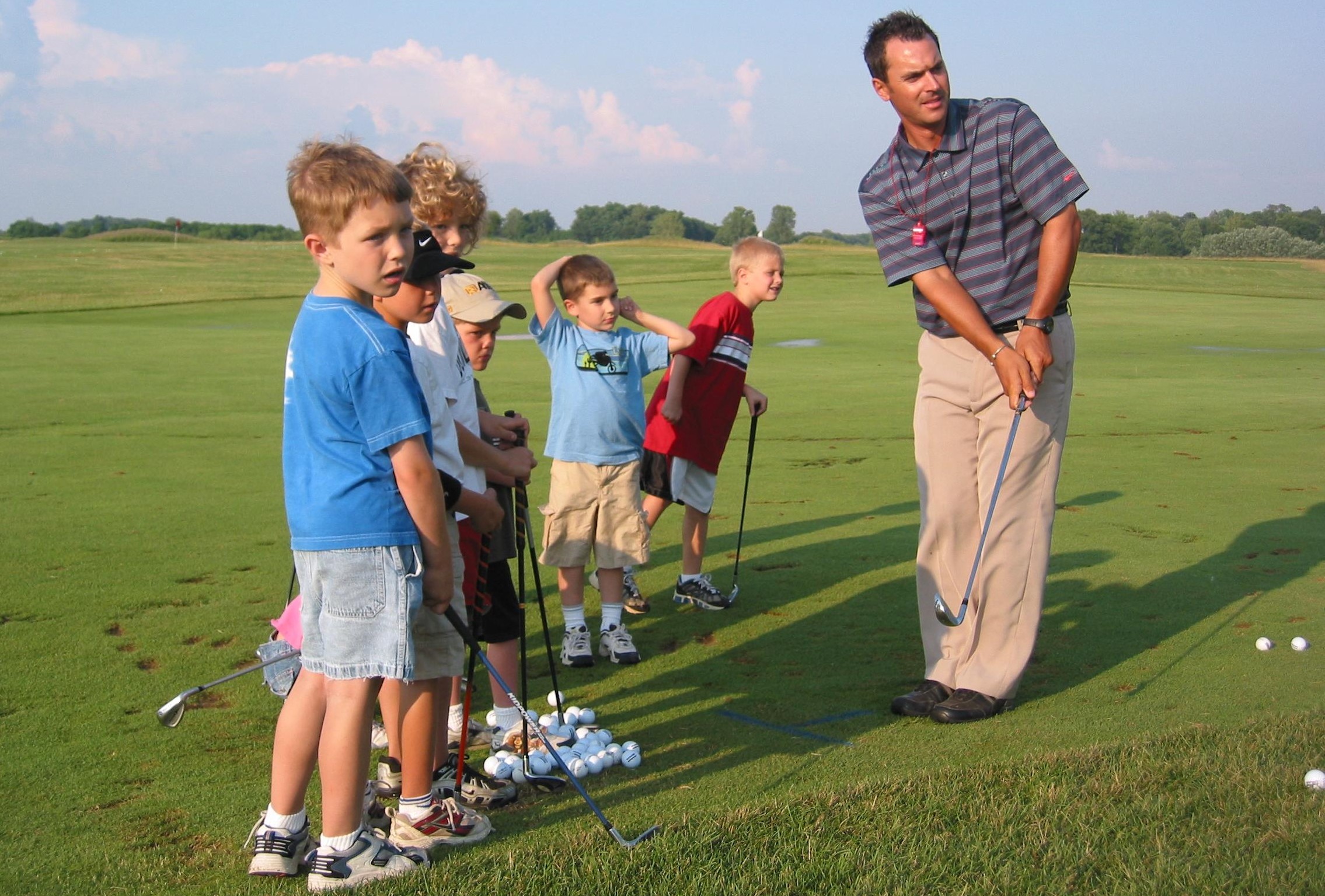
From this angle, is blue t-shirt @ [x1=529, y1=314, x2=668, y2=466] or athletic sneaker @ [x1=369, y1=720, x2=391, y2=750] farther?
blue t-shirt @ [x1=529, y1=314, x2=668, y2=466]

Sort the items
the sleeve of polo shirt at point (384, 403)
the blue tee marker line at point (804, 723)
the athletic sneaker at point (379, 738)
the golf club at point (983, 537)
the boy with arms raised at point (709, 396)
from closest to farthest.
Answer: the sleeve of polo shirt at point (384, 403) < the blue tee marker line at point (804, 723) < the athletic sneaker at point (379, 738) < the golf club at point (983, 537) < the boy with arms raised at point (709, 396)

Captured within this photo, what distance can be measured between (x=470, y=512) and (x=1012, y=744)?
6.31ft

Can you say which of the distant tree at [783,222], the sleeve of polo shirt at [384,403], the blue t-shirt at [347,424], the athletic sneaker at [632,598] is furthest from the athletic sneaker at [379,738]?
the distant tree at [783,222]

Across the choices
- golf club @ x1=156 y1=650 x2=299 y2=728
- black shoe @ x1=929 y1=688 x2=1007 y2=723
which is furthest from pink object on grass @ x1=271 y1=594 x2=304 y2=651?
black shoe @ x1=929 y1=688 x2=1007 y2=723

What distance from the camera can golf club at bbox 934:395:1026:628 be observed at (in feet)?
14.5

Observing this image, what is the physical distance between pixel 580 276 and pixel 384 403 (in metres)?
2.35

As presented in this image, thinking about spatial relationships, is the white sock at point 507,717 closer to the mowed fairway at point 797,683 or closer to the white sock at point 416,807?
the mowed fairway at point 797,683

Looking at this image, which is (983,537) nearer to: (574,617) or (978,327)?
(978,327)

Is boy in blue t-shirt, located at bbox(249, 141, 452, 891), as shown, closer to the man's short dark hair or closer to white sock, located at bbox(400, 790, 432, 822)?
white sock, located at bbox(400, 790, 432, 822)

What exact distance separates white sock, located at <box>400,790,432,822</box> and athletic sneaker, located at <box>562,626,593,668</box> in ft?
5.79

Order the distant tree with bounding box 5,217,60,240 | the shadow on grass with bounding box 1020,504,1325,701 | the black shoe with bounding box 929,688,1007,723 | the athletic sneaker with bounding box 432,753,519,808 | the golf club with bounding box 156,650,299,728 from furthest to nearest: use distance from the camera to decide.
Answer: the distant tree with bounding box 5,217,60,240
the shadow on grass with bounding box 1020,504,1325,701
the black shoe with bounding box 929,688,1007,723
the athletic sneaker with bounding box 432,753,519,808
the golf club with bounding box 156,650,299,728

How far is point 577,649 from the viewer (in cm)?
505

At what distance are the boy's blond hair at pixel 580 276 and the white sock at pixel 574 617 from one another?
1310 millimetres

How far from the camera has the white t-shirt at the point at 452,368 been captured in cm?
384
